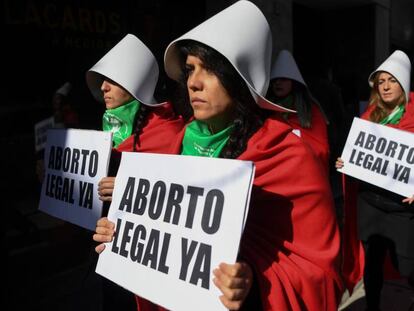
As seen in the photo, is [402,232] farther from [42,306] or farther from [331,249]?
[42,306]

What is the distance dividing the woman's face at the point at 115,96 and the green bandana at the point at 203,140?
87 cm

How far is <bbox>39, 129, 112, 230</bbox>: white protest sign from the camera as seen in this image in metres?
2.15

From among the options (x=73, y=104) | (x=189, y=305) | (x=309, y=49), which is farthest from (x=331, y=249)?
(x=309, y=49)

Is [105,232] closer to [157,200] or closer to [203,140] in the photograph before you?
[157,200]

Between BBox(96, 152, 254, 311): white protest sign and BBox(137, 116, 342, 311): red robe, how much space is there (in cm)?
20

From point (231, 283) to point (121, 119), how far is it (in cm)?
148

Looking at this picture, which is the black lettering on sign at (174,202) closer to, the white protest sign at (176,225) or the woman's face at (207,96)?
the white protest sign at (176,225)

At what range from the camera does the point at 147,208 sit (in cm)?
151

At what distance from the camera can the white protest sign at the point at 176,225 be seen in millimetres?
1267

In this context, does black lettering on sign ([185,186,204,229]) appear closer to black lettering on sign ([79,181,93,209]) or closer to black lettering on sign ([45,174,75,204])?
black lettering on sign ([79,181,93,209])

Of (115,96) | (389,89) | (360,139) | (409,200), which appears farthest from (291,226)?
(389,89)

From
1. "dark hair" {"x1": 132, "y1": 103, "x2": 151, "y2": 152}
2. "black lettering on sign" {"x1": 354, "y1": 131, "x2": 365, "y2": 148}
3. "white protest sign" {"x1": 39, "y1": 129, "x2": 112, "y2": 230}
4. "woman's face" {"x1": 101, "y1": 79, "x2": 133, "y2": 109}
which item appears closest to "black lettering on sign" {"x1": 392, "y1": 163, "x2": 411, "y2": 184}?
"black lettering on sign" {"x1": 354, "y1": 131, "x2": 365, "y2": 148}

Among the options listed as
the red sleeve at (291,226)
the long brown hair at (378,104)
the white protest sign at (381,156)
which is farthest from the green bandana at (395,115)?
the red sleeve at (291,226)

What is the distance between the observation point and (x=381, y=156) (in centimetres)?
322
